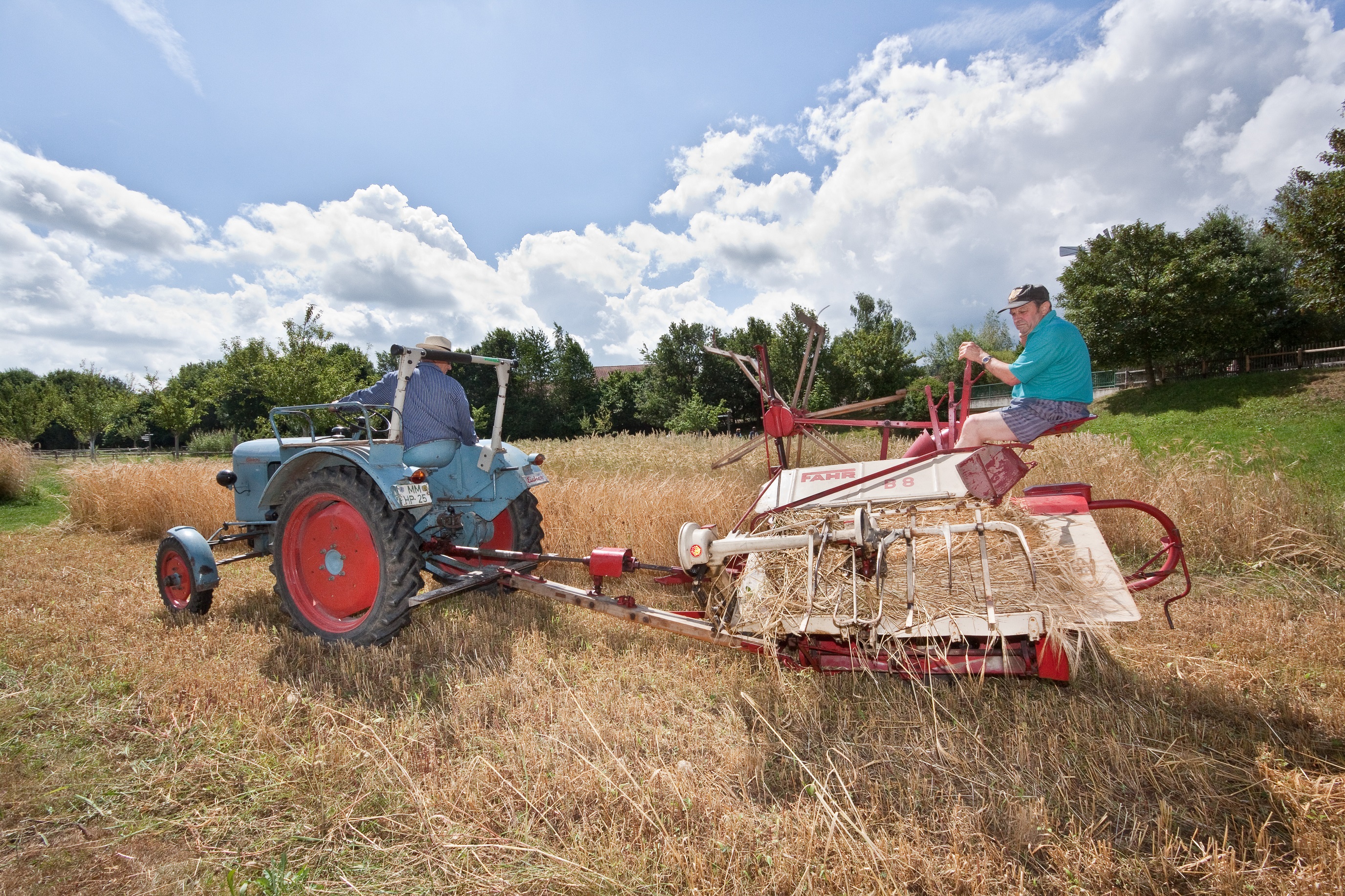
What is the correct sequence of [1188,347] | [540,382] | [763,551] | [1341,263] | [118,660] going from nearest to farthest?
1. [763,551]
2. [118,660]
3. [1341,263]
4. [1188,347]
5. [540,382]

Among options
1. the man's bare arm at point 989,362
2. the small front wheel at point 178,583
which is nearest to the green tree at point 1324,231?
the man's bare arm at point 989,362

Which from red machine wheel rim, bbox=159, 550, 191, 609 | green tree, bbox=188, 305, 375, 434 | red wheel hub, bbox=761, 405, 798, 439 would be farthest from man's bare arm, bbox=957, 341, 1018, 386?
green tree, bbox=188, 305, 375, 434

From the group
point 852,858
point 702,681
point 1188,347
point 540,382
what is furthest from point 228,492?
point 1188,347

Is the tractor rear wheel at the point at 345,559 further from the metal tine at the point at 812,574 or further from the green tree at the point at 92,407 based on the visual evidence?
the green tree at the point at 92,407

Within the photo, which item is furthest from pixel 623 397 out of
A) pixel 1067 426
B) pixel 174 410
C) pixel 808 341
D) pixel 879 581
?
pixel 879 581

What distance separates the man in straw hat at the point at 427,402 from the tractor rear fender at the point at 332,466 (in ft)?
0.92

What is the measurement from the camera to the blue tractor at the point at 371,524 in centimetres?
387

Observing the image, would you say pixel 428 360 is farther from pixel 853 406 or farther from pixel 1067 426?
pixel 1067 426

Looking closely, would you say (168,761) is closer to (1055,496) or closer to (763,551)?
(763,551)

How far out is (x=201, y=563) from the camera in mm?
4535

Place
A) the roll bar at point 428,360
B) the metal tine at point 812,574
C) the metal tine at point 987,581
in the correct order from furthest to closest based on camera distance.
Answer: the roll bar at point 428,360 < the metal tine at point 812,574 < the metal tine at point 987,581

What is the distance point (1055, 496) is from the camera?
11.0ft

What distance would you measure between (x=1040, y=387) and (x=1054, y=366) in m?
0.13

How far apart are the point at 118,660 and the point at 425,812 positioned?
2.86 m
